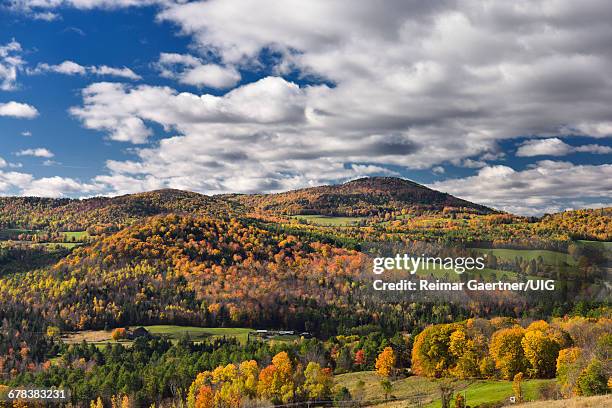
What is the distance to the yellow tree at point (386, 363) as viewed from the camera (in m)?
131

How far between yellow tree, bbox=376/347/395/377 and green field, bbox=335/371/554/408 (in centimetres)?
199

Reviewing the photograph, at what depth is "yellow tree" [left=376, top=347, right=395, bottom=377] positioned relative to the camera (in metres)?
131

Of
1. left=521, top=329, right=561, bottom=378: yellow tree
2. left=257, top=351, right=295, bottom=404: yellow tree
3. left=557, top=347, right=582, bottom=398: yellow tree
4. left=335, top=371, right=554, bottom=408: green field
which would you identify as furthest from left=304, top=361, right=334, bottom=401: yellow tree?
left=557, top=347, right=582, bottom=398: yellow tree

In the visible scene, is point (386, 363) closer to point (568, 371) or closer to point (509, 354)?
point (509, 354)

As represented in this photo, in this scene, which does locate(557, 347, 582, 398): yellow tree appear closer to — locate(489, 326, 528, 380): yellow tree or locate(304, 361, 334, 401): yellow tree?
locate(489, 326, 528, 380): yellow tree

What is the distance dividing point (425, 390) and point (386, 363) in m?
21.8

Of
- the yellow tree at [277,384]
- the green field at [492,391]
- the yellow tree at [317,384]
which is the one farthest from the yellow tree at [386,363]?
the yellow tree at [277,384]

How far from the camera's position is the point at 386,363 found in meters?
132

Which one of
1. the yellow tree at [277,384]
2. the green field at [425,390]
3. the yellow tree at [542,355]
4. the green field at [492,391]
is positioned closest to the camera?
the green field at [492,391]

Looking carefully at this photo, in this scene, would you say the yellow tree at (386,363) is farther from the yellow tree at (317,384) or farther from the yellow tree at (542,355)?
the yellow tree at (542,355)

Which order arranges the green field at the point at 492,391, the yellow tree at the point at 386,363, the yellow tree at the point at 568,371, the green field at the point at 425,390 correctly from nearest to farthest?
the yellow tree at the point at 568,371 < the green field at the point at 492,391 < the green field at the point at 425,390 < the yellow tree at the point at 386,363

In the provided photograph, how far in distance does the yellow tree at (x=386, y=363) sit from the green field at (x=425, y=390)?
6.53 ft

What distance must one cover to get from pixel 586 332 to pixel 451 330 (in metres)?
30.9

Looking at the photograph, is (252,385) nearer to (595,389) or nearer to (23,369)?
(595,389)
